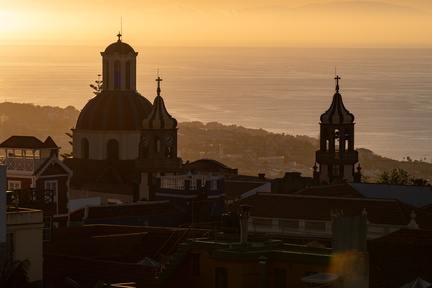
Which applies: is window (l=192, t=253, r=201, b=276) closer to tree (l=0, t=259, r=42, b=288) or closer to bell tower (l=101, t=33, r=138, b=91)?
tree (l=0, t=259, r=42, b=288)

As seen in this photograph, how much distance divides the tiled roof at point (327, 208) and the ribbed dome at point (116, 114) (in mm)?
24119

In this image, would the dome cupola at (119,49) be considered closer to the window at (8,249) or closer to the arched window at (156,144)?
the arched window at (156,144)

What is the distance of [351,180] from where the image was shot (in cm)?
9181

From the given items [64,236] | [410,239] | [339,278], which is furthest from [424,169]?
[339,278]

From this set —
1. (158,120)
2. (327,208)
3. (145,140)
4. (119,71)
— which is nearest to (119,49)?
(119,71)

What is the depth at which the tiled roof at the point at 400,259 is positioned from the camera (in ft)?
133

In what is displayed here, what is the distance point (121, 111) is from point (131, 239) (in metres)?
39.5

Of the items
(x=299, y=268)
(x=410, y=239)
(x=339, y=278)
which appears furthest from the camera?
(x=410, y=239)

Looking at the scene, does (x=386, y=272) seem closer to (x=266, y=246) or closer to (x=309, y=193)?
(x=266, y=246)

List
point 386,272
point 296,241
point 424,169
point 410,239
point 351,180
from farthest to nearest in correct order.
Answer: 1. point 424,169
2. point 351,180
3. point 296,241
4. point 410,239
5. point 386,272

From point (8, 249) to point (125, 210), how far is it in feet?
91.4

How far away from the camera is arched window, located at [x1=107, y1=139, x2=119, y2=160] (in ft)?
320

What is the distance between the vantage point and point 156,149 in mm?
89688

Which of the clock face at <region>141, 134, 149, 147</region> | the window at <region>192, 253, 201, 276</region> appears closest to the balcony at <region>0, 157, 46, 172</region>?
the clock face at <region>141, 134, 149, 147</region>
